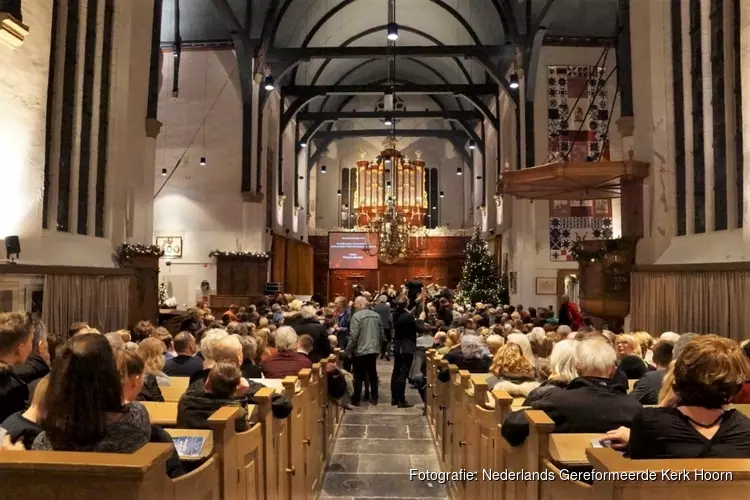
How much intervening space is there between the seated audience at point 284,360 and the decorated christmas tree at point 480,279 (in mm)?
10586

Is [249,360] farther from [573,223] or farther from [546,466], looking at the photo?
[573,223]

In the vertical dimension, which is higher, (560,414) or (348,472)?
(560,414)

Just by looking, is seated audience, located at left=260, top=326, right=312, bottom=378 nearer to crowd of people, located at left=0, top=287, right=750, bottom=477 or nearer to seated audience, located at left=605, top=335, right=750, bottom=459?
crowd of people, located at left=0, top=287, right=750, bottom=477

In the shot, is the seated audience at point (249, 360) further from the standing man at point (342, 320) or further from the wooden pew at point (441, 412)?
the standing man at point (342, 320)

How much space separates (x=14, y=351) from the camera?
301 cm

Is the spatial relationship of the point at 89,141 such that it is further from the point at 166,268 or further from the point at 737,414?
the point at 737,414

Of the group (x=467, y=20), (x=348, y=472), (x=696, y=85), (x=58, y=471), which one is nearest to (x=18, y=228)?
(x=348, y=472)

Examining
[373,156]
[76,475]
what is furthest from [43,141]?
[373,156]

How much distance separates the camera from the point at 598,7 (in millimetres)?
12938

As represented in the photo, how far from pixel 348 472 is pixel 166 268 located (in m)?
10.2

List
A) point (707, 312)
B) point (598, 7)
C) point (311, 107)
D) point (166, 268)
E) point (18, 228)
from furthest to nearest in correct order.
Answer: point (311, 107), point (166, 268), point (598, 7), point (707, 312), point (18, 228)

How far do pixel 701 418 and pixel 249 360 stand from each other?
124 inches

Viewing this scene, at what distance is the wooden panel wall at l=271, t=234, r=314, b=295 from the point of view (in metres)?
16.4

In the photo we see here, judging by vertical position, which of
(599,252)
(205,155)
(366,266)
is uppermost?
(205,155)
